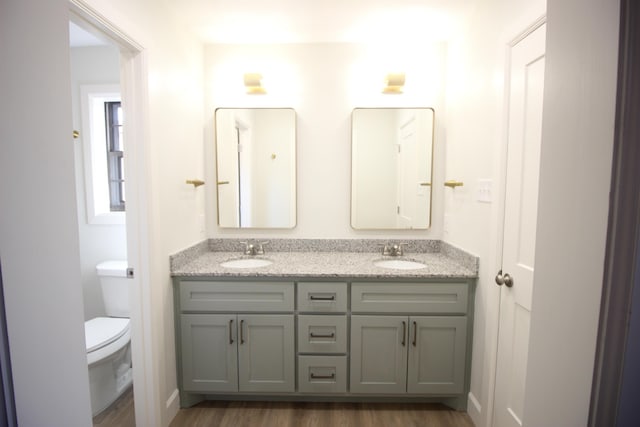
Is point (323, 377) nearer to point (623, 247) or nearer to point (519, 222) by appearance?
point (519, 222)

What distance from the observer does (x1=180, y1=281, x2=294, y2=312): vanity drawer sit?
165cm

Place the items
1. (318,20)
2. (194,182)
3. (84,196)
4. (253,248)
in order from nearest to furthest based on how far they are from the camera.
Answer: (318,20) → (194,182) → (253,248) → (84,196)

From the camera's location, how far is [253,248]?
6.74 ft

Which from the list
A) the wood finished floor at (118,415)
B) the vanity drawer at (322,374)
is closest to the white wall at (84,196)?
the wood finished floor at (118,415)

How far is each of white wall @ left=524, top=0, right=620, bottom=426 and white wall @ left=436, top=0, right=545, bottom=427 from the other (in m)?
1.00

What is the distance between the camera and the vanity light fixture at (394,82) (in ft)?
6.31

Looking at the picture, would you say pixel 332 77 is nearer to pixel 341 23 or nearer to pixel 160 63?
pixel 341 23

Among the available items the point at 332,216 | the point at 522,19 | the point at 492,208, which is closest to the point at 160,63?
the point at 332,216

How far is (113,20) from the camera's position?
1.14m

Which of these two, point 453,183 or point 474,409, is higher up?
point 453,183

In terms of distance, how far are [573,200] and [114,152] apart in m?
2.85

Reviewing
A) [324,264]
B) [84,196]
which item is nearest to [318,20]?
[324,264]

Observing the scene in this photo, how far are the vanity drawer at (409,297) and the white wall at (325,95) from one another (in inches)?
21.7

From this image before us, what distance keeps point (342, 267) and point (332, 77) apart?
4.47 feet
